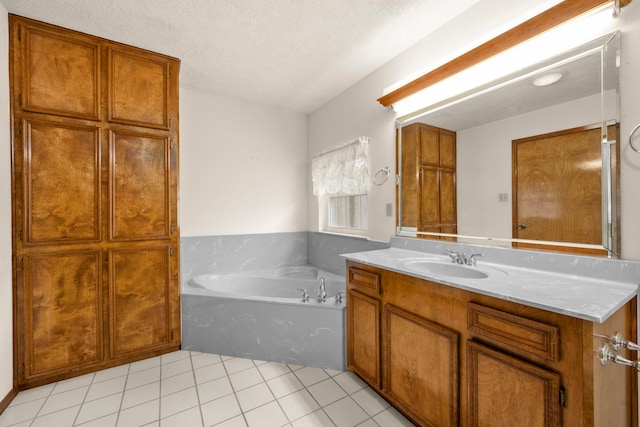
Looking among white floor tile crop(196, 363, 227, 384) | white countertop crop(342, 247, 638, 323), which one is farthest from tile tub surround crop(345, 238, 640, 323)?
white floor tile crop(196, 363, 227, 384)

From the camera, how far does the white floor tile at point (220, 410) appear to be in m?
1.55

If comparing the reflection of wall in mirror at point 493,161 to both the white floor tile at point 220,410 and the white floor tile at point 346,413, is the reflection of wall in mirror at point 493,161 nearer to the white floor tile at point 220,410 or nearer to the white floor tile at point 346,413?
the white floor tile at point 346,413

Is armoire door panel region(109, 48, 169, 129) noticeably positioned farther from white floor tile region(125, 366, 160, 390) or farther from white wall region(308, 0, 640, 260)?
white floor tile region(125, 366, 160, 390)

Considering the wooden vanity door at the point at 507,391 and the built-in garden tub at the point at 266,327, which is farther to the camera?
the built-in garden tub at the point at 266,327

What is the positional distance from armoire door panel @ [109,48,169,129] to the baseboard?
187 centimetres

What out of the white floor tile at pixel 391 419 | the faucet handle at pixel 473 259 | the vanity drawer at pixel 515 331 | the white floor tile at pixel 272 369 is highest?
the faucet handle at pixel 473 259

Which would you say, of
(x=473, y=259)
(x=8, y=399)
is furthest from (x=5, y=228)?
(x=473, y=259)

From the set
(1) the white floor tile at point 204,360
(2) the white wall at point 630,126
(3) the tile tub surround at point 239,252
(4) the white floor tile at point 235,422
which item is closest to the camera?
(2) the white wall at point 630,126

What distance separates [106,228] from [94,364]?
0.99 meters

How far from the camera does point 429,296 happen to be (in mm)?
1356

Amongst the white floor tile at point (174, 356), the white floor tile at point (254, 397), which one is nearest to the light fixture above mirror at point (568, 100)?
the white floor tile at point (254, 397)

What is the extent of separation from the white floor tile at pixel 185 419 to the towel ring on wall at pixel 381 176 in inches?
79.0

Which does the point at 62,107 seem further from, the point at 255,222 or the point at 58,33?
the point at 255,222

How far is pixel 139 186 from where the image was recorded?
2.14 m
